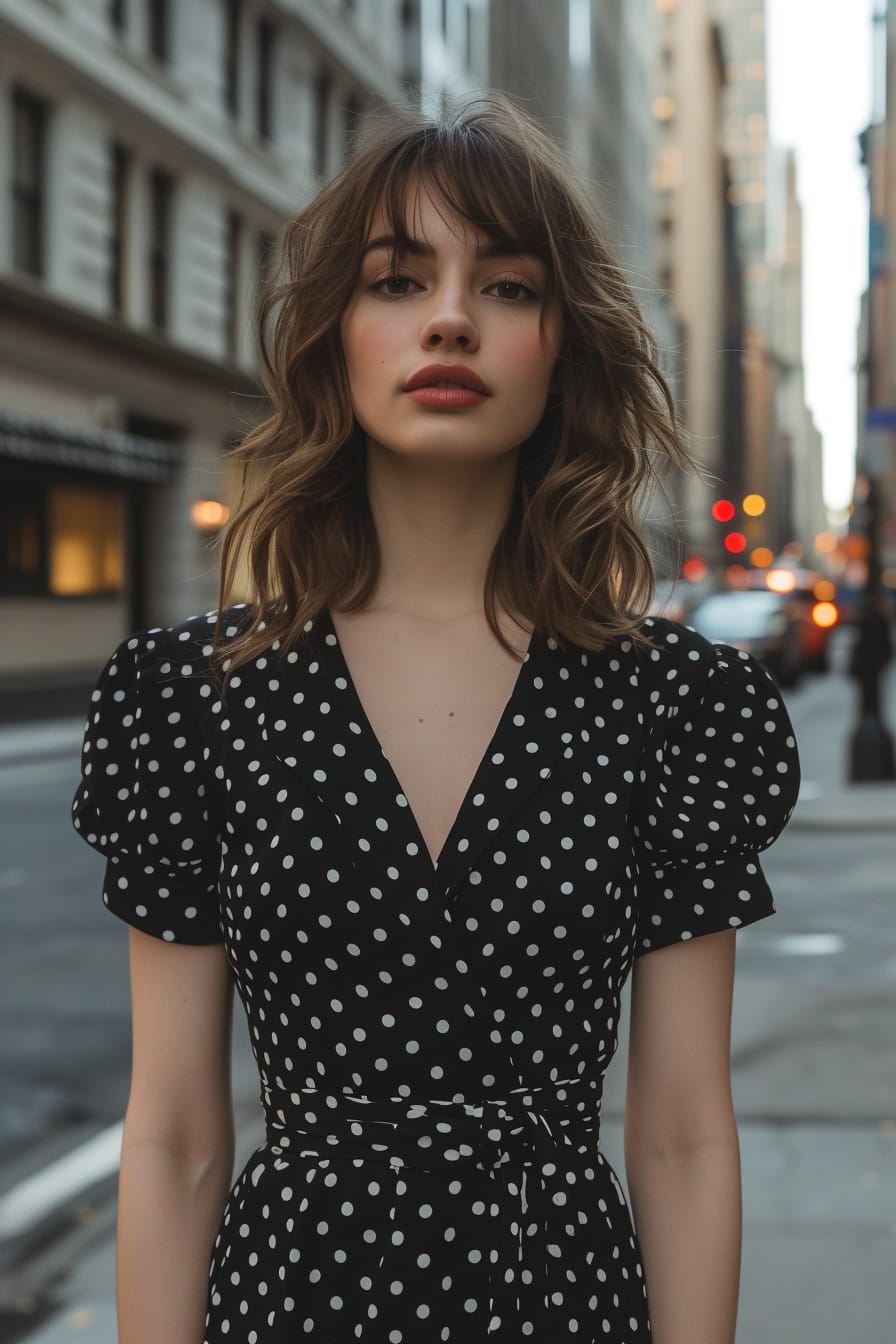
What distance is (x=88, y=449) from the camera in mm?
27891

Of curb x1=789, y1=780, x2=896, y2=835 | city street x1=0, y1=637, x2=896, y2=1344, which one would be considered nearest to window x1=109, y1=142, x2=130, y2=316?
curb x1=789, y1=780, x2=896, y2=835

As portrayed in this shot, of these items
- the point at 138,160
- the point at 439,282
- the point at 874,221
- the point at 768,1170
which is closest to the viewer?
the point at 439,282

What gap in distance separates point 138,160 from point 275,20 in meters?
7.61

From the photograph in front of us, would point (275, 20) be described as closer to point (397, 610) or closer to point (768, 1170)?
point (768, 1170)

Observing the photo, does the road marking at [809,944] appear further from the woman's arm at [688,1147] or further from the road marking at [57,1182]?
the woman's arm at [688,1147]

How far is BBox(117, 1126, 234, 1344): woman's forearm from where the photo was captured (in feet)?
6.25

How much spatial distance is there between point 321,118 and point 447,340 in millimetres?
39663

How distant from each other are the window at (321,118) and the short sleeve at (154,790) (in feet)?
128

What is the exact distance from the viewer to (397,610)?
6.84ft

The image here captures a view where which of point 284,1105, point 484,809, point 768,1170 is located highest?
point 484,809

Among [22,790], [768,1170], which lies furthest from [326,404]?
[22,790]

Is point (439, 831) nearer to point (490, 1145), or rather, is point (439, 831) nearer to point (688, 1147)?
point (490, 1145)

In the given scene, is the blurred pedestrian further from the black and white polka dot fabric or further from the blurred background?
the black and white polka dot fabric

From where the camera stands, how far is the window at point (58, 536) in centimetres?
2742
